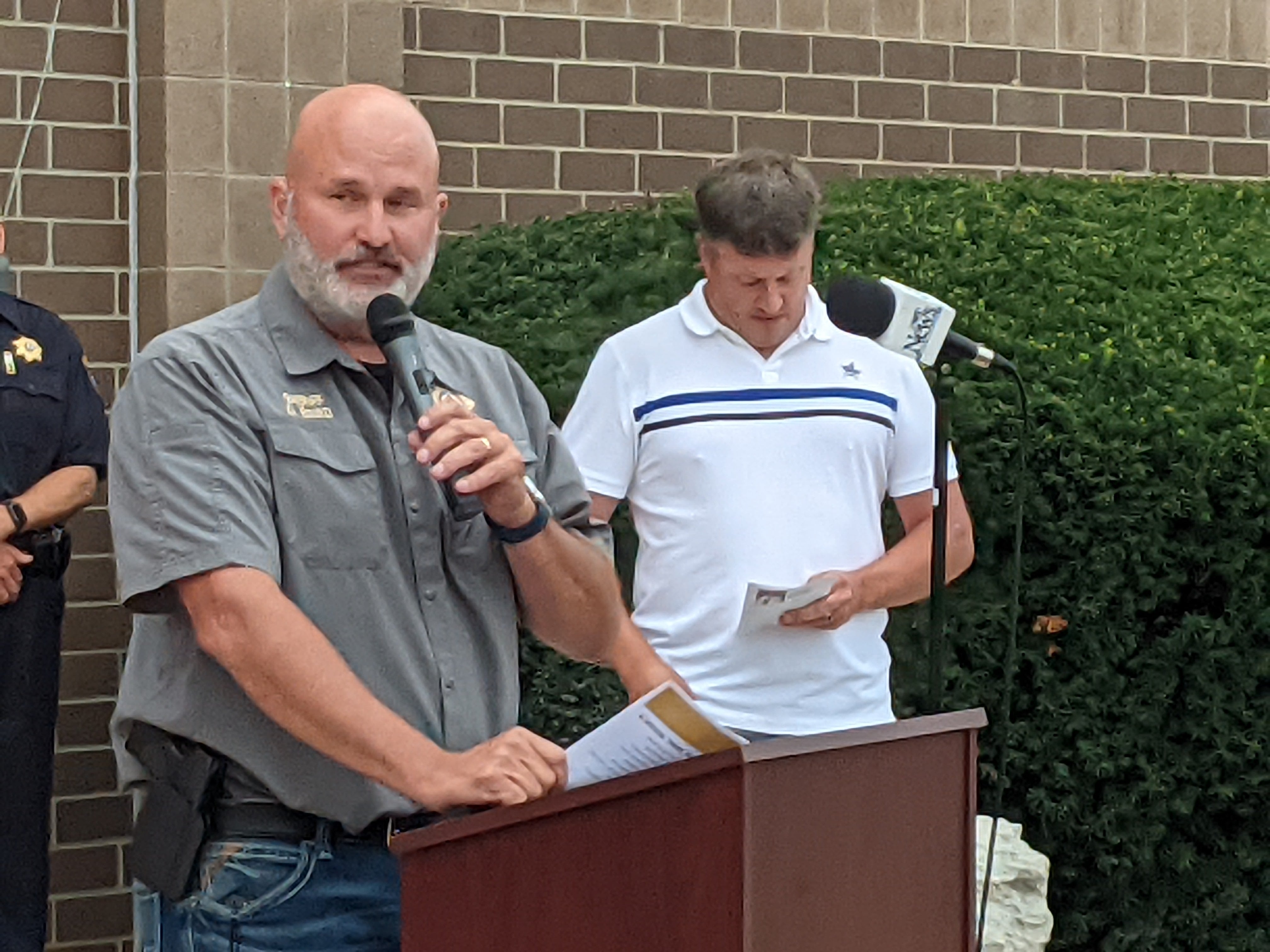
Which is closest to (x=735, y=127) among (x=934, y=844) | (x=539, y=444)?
(x=539, y=444)

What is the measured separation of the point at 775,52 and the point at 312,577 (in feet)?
→ 17.4

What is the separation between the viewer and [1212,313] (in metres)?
6.36

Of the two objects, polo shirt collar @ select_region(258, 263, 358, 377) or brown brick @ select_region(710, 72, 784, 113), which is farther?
brown brick @ select_region(710, 72, 784, 113)

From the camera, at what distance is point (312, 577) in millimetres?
2951

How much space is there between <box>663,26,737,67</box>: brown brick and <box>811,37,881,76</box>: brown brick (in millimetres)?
336

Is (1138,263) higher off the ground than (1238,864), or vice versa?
(1138,263)

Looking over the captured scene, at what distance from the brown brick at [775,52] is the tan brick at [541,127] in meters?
0.70

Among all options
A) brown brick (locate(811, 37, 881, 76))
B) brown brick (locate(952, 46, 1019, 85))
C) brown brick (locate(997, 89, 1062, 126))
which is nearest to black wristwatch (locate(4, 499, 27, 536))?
brown brick (locate(811, 37, 881, 76))

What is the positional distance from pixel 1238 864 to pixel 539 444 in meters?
3.28

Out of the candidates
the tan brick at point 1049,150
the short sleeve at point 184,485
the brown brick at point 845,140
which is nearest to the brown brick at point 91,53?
the brown brick at point 845,140

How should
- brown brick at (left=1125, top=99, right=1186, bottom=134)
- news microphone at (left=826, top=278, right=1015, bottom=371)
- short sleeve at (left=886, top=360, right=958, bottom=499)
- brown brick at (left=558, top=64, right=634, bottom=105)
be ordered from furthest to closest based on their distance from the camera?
1. brown brick at (left=1125, top=99, right=1186, bottom=134)
2. brown brick at (left=558, top=64, right=634, bottom=105)
3. short sleeve at (left=886, top=360, right=958, bottom=499)
4. news microphone at (left=826, top=278, right=1015, bottom=371)

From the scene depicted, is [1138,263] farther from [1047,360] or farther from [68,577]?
[68,577]

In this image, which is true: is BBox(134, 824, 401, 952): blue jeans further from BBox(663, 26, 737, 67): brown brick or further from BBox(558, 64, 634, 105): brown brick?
BBox(663, 26, 737, 67): brown brick

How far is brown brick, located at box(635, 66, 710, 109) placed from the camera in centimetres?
766
